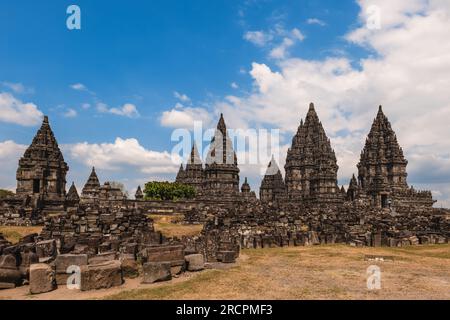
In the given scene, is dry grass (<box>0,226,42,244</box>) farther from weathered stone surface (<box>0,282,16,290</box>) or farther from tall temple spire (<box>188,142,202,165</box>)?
tall temple spire (<box>188,142,202,165</box>)

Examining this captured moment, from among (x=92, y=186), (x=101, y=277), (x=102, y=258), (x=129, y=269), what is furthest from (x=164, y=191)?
(x=101, y=277)

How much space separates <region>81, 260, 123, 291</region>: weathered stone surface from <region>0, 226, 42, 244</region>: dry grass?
14.6 m

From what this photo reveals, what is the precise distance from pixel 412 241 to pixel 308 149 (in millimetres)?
43238

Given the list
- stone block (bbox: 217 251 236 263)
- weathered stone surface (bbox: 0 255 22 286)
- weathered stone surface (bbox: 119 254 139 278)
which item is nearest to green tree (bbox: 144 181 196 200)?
stone block (bbox: 217 251 236 263)

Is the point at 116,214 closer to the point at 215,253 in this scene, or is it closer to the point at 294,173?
the point at 215,253

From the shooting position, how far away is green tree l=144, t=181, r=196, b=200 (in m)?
56.3

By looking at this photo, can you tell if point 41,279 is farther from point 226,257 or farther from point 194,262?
point 226,257

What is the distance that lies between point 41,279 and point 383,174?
59.7m

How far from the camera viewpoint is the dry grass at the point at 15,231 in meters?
20.8

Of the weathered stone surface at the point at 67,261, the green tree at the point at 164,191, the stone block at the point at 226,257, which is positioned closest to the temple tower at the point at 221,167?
the green tree at the point at 164,191

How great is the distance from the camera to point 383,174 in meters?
59.3

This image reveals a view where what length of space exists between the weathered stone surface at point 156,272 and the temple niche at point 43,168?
29569 millimetres

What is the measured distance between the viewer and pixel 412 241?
20594 millimetres
